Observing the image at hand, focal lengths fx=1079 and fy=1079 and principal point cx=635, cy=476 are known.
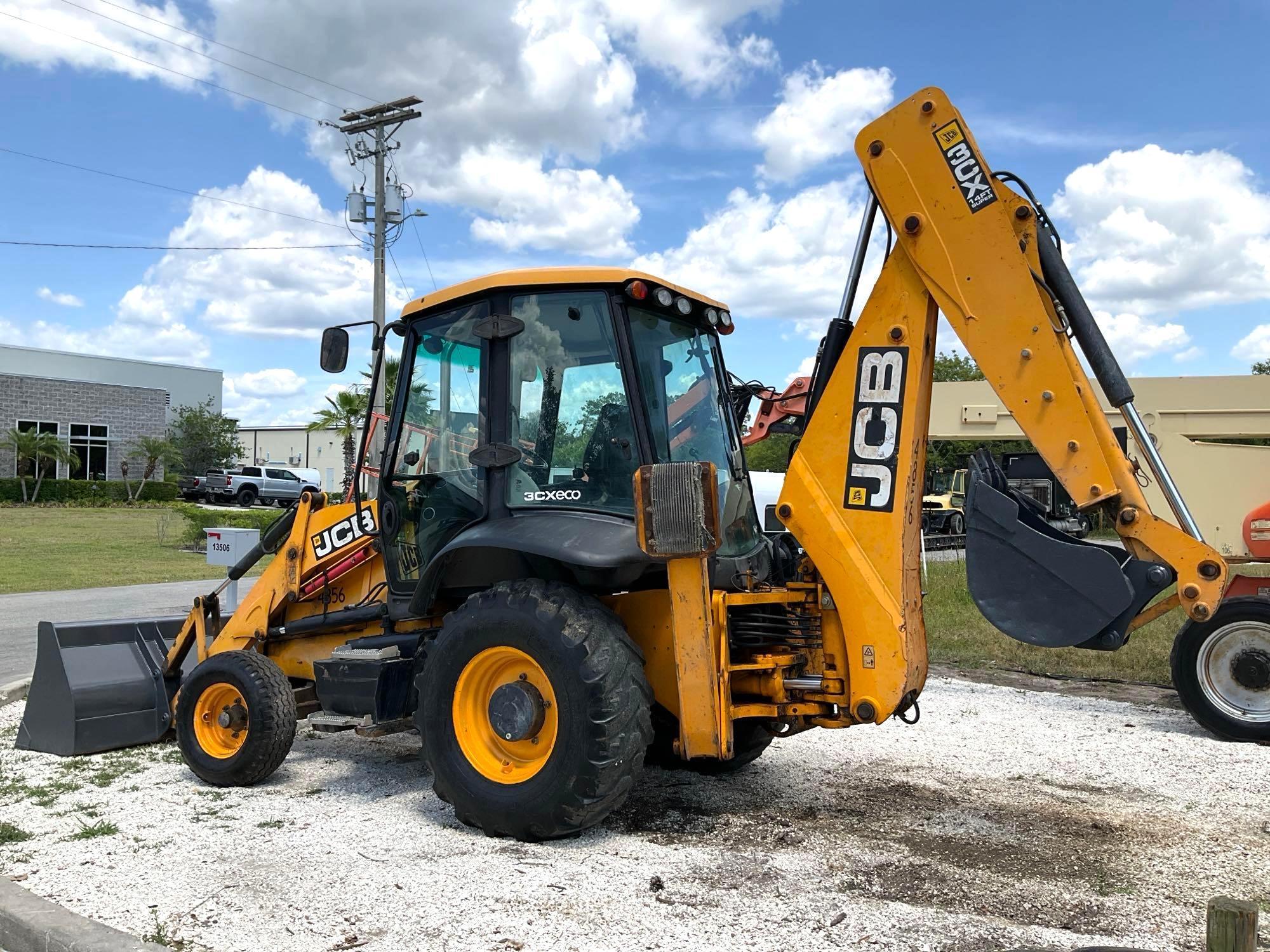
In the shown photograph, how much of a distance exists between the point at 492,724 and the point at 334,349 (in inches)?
90.3

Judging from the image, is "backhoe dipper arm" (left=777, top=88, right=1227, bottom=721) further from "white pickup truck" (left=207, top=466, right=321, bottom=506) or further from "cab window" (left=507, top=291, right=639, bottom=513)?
"white pickup truck" (left=207, top=466, right=321, bottom=506)

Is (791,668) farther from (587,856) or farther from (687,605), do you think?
(587,856)

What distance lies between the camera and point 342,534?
6402mm

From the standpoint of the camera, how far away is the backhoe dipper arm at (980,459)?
14.9 ft

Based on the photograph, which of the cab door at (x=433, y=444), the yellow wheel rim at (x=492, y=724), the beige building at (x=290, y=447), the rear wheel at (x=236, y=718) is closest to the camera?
the yellow wheel rim at (x=492, y=724)

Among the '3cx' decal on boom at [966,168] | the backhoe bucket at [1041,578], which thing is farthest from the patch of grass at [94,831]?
the '3cx' decal on boom at [966,168]

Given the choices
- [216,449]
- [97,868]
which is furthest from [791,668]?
[216,449]

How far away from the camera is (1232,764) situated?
6605 mm

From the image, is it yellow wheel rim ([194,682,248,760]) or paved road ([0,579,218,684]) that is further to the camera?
paved road ([0,579,218,684])

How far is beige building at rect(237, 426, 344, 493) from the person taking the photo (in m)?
72.2

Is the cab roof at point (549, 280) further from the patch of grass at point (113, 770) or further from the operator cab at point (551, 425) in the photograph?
the patch of grass at point (113, 770)

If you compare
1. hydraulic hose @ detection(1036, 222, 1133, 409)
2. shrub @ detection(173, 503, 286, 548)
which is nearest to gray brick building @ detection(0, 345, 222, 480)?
shrub @ detection(173, 503, 286, 548)

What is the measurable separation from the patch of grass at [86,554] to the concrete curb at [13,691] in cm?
841

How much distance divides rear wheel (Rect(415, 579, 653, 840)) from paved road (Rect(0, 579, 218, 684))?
6.32 m
